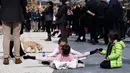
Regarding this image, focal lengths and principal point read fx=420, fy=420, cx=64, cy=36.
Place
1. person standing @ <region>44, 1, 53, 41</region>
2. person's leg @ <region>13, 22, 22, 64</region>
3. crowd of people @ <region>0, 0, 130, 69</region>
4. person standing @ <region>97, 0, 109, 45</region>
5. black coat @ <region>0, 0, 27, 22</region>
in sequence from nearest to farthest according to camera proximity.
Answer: crowd of people @ <region>0, 0, 130, 69</region>
black coat @ <region>0, 0, 27, 22</region>
person's leg @ <region>13, 22, 22, 64</region>
person standing @ <region>97, 0, 109, 45</region>
person standing @ <region>44, 1, 53, 41</region>

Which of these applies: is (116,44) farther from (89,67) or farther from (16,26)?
(16,26)

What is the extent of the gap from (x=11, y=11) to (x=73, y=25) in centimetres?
976

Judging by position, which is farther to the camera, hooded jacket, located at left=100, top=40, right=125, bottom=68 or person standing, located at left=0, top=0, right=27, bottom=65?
person standing, located at left=0, top=0, right=27, bottom=65

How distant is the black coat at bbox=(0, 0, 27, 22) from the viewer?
8.98 m

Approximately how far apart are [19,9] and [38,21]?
20.6 meters

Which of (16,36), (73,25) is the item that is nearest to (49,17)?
(73,25)

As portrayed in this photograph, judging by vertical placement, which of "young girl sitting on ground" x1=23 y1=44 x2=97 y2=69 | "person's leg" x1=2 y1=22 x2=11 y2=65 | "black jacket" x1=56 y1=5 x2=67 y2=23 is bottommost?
"young girl sitting on ground" x1=23 y1=44 x2=97 y2=69

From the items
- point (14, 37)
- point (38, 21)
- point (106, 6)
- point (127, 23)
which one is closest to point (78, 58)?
point (14, 37)

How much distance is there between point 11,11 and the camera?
Result: 29.7 feet

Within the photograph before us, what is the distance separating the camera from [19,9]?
9.12m

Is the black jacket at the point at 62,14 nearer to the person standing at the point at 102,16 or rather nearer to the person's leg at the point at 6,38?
the person standing at the point at 102,16

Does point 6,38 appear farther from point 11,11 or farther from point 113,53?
point 113,53

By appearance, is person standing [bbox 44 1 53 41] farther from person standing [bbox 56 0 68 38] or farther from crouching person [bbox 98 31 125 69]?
crouching person [bbox 98 31 125 69]

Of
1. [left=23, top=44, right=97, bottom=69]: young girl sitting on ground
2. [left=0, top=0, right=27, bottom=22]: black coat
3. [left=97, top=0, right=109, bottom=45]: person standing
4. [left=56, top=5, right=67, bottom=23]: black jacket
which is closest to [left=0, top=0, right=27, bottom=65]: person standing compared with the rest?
[left=0, top=0, right=27, bottom=22]: black coat
